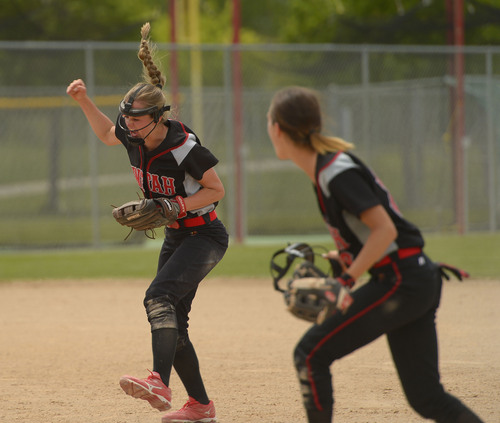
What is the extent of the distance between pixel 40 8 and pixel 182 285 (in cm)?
1666

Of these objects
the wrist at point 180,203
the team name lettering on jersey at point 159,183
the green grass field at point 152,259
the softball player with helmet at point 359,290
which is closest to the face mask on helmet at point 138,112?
the team name lettering on jersey at point 159,183

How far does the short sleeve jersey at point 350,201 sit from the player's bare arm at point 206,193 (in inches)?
41.5

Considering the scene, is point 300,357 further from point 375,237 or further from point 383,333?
point 375,237

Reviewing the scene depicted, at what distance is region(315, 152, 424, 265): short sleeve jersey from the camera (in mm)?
3020

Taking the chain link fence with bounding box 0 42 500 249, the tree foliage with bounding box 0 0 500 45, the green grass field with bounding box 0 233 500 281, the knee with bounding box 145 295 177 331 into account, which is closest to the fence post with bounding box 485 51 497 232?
the chain link fence with bounding box 0 42 500 249

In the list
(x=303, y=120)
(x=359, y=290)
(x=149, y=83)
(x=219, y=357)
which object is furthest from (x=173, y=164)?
(x=219, y=357)

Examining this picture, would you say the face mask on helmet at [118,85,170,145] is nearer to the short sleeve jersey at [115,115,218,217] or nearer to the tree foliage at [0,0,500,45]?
the short sleeve jersey at [115,115,218,217]

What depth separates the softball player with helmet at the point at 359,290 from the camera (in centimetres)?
312

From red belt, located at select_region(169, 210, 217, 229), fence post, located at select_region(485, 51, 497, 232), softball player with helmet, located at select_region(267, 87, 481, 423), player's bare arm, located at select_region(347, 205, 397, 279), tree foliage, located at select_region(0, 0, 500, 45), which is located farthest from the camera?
tree foliage, located at select_region(0, 0, 500, 45)

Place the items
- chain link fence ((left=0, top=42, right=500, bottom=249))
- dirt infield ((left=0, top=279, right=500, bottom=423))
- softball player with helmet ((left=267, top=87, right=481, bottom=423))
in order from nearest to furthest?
softball player with helmet ((left=267, top=87, right=481, bottom=423)) < dirt infield ((left=0, top=279, right=500, bottom=423)) < chain link fence ((left=0, top=42, right=500, bottom=249))

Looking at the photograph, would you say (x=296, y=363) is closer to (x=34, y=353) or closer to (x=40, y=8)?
(x=34, y=353)

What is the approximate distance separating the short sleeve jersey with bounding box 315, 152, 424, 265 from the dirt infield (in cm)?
141

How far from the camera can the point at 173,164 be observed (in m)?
4.10

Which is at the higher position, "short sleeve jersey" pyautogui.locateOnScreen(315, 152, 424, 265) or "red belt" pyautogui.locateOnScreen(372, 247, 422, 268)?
"short sleeve jersey" pyautogui.locateOnScreen(315, 152, 424, 265)
